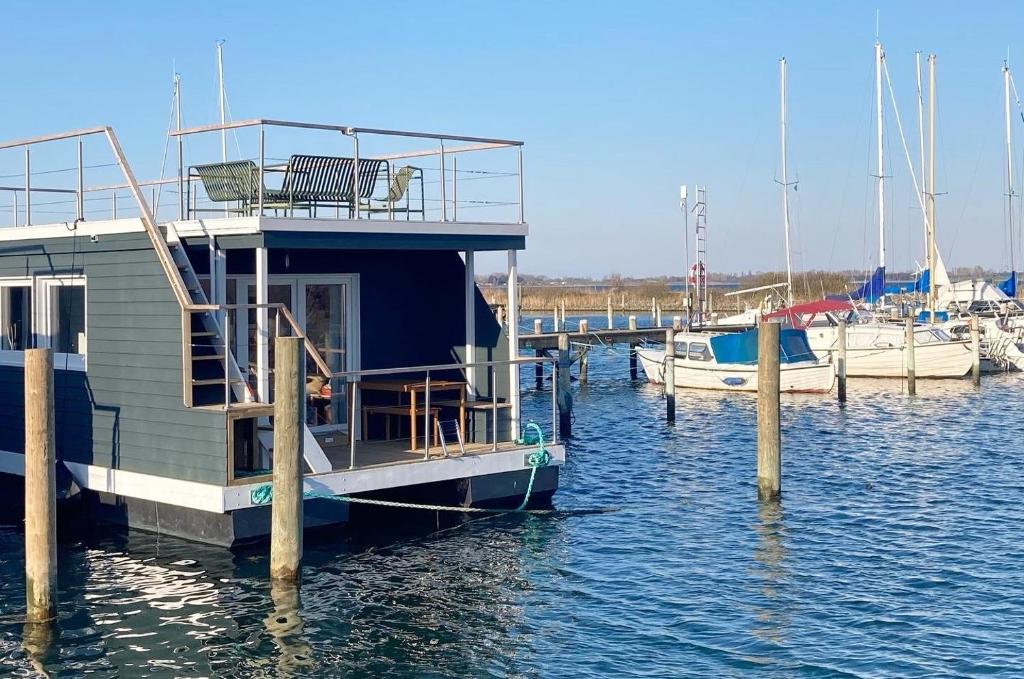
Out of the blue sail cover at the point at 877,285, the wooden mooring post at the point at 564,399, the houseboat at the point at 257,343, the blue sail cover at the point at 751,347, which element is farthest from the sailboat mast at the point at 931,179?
the houseboat at the point at 257,343

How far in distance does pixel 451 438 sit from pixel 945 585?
6.83 metres

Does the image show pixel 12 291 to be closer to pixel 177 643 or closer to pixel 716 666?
pixel 177 643

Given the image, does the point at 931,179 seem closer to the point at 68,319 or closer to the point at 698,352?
the point at 698,352

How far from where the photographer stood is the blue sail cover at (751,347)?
3766cm

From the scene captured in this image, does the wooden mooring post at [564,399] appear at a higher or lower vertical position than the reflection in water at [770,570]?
higher

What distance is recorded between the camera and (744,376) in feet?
125

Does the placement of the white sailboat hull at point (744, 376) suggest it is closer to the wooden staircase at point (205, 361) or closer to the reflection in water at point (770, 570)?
the reflection in water at point (770, 570)

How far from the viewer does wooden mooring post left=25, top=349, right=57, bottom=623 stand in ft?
39.3

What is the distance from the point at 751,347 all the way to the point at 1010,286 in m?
21.3

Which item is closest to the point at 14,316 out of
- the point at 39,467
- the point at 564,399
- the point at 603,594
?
the point at 39,467

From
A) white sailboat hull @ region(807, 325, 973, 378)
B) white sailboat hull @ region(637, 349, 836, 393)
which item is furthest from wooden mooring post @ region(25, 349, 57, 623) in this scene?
white sailboat hull @ region(807, 325, 973, 378)

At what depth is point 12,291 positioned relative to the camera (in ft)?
57.0

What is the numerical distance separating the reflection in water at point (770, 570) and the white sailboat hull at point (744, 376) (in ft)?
61.9

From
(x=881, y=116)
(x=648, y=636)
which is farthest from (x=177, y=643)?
(x=881, y=116)
